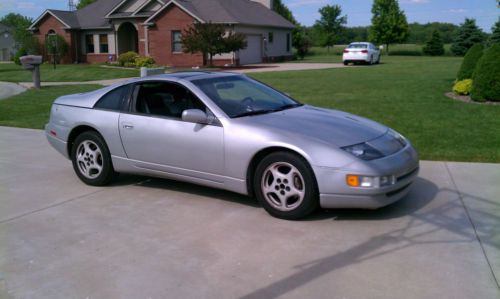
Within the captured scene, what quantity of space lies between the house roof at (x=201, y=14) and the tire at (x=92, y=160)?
30.4 metres

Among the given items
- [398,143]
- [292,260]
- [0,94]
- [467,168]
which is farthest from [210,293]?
[0,94]

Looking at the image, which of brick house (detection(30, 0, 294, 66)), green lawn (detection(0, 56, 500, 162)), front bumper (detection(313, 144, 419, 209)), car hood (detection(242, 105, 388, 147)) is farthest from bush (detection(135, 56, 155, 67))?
front bumper (detection(313, 144, 419, 209))

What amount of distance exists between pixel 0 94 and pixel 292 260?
17.1m

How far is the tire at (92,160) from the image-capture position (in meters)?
6.52

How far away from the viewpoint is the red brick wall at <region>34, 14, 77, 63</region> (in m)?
41.3

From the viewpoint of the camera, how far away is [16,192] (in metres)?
6.43

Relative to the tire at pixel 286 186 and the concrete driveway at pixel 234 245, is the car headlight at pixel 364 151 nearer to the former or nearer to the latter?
the tire at pixel 286 186

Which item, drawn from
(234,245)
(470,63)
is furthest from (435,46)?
(234,245)

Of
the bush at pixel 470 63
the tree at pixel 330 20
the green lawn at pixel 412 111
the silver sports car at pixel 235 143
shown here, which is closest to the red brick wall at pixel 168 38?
the green lawn at pixel 412 111

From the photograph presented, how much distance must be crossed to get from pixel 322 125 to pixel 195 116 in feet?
4.34

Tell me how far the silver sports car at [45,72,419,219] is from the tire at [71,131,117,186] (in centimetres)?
1

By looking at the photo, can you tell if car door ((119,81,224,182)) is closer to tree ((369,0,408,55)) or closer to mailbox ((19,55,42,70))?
mailbox ((19,55,42,70))

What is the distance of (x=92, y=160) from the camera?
6.65 metres

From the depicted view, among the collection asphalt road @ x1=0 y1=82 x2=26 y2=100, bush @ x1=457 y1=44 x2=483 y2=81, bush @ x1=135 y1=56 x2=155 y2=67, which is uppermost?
bush @ x1=135 y1=56 x2=155 y2=67
